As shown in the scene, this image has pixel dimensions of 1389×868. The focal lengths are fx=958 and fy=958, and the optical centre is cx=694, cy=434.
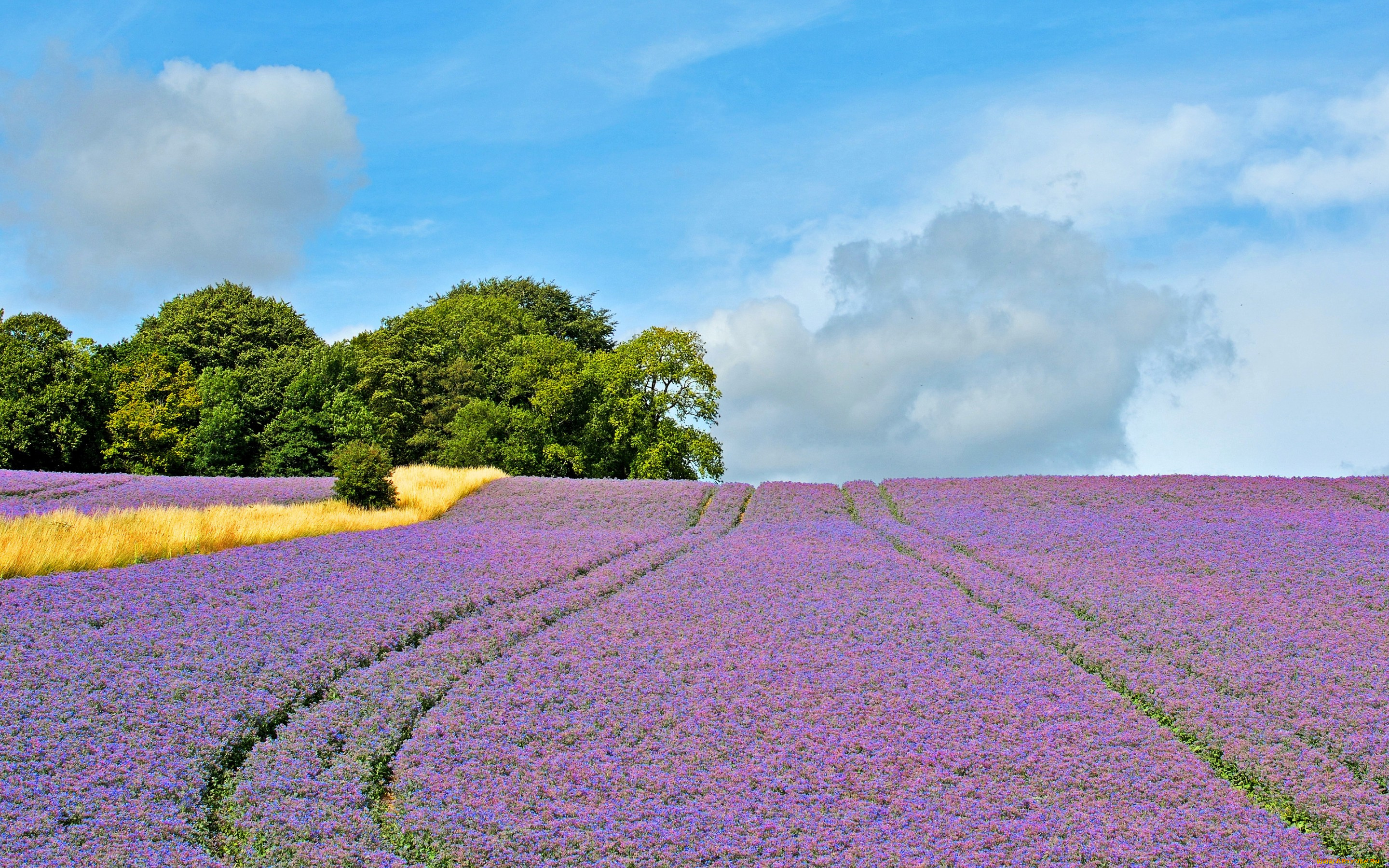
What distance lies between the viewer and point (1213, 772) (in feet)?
36.0

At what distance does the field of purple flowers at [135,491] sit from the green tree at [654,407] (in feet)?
54.3

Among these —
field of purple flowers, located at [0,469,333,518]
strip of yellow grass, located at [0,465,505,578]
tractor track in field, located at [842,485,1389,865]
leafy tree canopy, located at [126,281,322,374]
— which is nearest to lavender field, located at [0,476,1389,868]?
tractor track in field, located at [842,485,1389,865]

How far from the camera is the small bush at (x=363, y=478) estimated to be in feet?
98.9

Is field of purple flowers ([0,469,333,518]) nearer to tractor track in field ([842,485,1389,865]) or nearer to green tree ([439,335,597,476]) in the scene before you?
green tree ([439,335,597,476])

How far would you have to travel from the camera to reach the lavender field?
884cm

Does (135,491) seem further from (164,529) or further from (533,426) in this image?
(533,426)

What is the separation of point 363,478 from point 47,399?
33.3m

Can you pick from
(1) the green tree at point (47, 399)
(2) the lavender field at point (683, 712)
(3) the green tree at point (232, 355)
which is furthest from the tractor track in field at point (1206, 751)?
(1) the green tree at point (47, 399)

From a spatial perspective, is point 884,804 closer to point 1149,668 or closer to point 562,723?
point 562,723

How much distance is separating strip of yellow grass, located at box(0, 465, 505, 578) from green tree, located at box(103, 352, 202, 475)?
27450 mm

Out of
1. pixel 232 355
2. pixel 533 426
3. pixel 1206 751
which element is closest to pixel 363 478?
pixel 533 426

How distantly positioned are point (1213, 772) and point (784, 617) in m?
6.54

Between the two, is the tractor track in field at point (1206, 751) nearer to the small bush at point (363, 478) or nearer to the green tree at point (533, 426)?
the small bush at point (363, 478)

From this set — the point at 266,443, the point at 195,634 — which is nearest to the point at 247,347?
the point at 266,443
